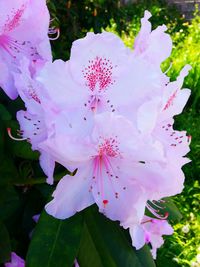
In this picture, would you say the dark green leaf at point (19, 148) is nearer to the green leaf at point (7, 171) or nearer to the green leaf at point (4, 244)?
the green leaf at point (7, 171)

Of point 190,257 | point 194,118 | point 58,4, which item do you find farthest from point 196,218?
point 58,4

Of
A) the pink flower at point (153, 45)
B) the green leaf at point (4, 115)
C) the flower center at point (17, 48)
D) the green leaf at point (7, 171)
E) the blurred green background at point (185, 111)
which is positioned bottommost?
the blurred green background at point (185, 111)

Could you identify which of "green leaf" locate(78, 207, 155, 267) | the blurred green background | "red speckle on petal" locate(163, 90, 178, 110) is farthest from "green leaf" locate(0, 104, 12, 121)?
the blurred green background

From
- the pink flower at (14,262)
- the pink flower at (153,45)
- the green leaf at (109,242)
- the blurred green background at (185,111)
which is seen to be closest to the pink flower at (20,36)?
the pink flower at (153,45)

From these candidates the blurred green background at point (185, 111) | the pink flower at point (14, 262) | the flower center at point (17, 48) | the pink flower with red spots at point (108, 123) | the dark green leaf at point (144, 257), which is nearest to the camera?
the pink flower with red spots at point (108, 123)

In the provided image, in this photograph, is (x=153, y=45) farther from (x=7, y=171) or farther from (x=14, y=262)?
(x=14, y=262)

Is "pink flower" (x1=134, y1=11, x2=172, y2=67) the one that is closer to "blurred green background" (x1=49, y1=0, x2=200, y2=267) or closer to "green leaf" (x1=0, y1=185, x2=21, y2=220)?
"green leaf" (x1=0, y1=185, x2=21, y2=220)
